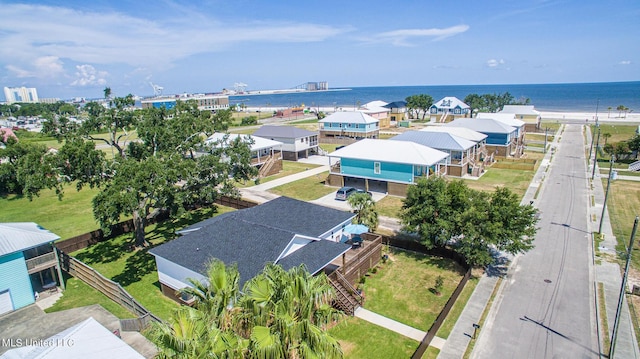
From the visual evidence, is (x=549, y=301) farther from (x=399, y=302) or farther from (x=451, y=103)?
Result: (x=451, y=103)

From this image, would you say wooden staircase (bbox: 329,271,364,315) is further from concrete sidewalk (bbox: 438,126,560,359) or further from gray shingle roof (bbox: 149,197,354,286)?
concrete sidewalk (bbox: 438,126,560,359)

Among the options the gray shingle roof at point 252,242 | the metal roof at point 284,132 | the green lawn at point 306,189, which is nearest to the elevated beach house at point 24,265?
the gray shingle roof at point 252,242

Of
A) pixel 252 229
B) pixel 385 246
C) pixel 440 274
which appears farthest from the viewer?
pixel 385 246

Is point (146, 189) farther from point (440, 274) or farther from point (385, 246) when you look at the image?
point (440, 274)

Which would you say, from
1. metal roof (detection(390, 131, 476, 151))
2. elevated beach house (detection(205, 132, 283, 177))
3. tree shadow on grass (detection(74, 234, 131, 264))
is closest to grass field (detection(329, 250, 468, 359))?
tree shadow on grass (detection(74, 234, 131, 264))

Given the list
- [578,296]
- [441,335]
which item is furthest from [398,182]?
[441,335]

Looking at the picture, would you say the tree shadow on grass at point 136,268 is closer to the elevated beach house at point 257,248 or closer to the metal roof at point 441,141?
the elevated beach house at point 257,248
